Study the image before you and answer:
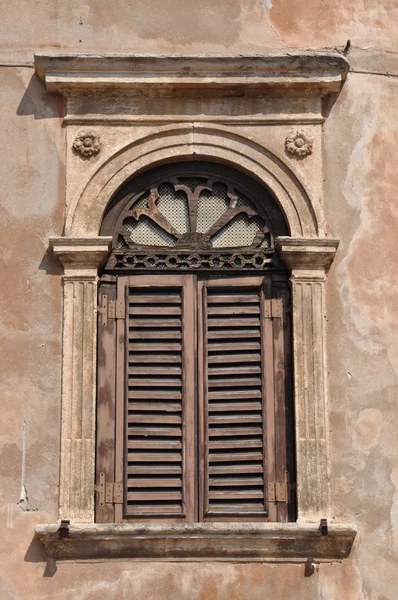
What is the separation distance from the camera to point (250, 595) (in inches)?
359

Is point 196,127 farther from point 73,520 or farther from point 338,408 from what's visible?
point 73,520

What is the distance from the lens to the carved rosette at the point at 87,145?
10.0m

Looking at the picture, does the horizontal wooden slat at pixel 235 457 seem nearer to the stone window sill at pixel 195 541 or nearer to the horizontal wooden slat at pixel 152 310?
the stone window sill at pixel 195 541

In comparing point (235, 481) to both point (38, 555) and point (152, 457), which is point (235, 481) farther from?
point (38, 555)

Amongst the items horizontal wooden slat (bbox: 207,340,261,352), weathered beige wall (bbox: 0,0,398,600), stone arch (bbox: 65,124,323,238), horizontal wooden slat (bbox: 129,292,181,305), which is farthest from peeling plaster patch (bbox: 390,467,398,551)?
horizontal wooden slat (bbox: 129,292,181,305)

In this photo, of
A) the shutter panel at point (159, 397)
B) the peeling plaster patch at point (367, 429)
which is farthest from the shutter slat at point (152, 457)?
the peeling plaster patch at point (367, 429)

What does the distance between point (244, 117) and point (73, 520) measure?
304cm

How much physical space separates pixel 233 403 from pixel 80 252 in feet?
4.76

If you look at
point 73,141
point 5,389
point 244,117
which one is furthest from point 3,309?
point 244,117

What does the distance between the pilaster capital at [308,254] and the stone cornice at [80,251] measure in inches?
48.4

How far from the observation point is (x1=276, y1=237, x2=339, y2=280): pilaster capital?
9805 millimetres

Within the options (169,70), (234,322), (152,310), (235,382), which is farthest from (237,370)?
(169,70)

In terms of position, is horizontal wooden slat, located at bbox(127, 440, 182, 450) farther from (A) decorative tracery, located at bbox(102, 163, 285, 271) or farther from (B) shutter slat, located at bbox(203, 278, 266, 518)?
(A) decorative tracery, located at bbox(102, 163, 285, 271)

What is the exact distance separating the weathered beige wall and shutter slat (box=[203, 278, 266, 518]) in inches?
19.2
